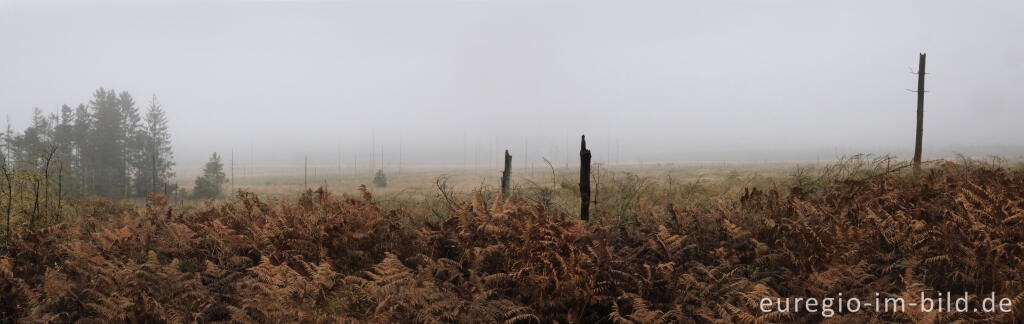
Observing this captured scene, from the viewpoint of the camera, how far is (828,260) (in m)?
5.70

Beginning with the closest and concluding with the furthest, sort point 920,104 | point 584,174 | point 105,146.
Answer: point 584,174, point 920,104, point 105,146

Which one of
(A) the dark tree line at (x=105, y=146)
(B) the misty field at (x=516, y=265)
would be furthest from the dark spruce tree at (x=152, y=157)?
(B) the misty field at (x=516, y=265)

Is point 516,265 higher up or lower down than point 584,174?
lower down

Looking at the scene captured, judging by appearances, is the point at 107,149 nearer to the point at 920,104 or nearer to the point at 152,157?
the point at 152,157

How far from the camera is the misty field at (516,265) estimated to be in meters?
4.79

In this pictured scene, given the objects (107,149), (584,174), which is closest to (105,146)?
(107,149)

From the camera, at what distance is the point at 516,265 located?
5555 millimetres

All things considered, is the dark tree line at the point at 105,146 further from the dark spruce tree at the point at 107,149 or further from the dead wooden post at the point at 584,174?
the dead wooden post at the point at 584,174

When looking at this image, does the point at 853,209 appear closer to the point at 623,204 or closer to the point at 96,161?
the point at 623,204

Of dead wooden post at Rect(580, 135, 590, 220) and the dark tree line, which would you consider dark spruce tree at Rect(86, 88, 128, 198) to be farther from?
dead wooden post at Rect(580, 135, 590, 220)

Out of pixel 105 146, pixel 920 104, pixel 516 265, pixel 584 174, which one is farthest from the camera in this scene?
pixel 105 146

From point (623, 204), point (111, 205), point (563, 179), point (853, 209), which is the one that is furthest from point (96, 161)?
point (853, 209)

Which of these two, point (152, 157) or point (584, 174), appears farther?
point (152, 157)

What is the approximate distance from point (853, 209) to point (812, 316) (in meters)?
3.97
